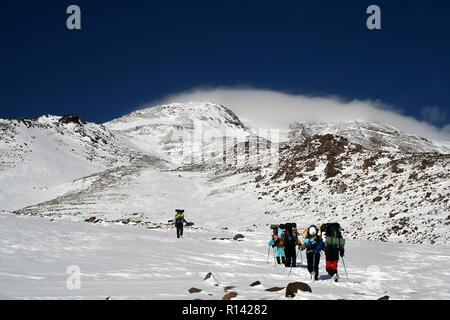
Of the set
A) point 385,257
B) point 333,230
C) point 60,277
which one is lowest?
point 385,257

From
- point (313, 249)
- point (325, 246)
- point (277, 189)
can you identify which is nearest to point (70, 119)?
point (277, 189)

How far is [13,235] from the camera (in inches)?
592

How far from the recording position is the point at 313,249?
11.8m

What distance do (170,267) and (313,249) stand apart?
509cm

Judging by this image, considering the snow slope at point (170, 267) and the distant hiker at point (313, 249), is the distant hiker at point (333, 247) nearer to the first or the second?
the distant hiker at point (313, 249)

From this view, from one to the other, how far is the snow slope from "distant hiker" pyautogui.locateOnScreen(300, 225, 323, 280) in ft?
1.39

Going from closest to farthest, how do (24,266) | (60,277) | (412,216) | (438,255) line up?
1. (60,277)
2. (24,266)
3. (438,255)
4. (412,216)

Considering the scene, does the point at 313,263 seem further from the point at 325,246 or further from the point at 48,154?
the point at 48,154

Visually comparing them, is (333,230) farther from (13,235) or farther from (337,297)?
(13,235)

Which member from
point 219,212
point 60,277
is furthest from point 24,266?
point 219,212

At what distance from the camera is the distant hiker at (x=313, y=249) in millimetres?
11360

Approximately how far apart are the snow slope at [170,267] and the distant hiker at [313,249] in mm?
423

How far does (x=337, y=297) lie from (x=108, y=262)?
817 centimetres

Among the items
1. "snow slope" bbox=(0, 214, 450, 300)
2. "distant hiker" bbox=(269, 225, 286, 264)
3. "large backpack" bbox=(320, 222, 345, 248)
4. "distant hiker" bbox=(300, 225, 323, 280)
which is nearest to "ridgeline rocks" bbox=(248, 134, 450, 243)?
"snow slope" bbox=(0, 214, 450, 300)
